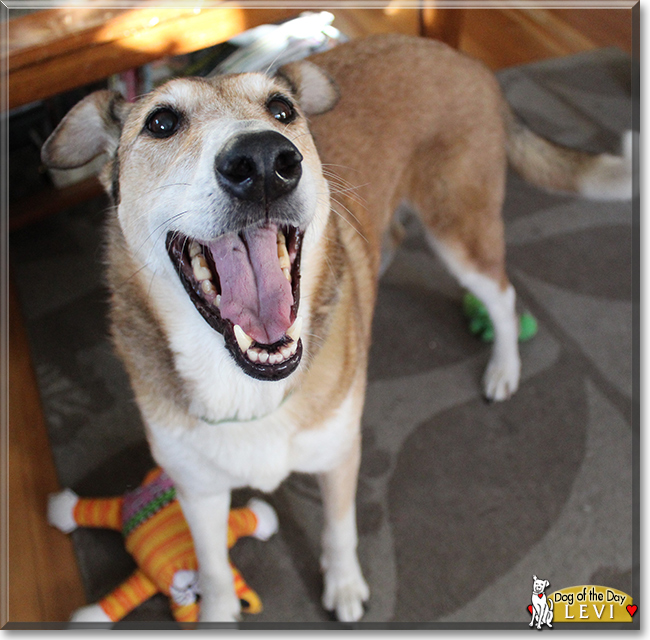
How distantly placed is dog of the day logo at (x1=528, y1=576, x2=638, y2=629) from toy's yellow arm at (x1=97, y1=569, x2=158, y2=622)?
39.4 inches

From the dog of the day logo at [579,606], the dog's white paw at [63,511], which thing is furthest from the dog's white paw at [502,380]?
the dog's white paw at [63,511]

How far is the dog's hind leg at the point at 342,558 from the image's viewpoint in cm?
149

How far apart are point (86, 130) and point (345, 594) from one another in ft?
4.26

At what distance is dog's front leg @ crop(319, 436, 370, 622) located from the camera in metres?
1.50

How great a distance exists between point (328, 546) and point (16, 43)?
1737 mm

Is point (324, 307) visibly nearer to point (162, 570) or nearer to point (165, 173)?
point (165, 173)

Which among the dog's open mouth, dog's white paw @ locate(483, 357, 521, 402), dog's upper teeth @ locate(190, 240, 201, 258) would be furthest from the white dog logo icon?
dog's upper teeth @ locate(190, 240, 201, 258)

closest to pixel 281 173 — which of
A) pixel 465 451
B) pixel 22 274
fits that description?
pixel 465 451

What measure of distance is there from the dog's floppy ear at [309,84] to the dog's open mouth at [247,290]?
1.51 feet

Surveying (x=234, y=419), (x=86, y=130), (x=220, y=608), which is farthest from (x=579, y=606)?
(x=86, y=130)

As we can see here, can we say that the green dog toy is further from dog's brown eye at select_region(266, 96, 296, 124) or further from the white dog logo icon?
dog's brown eye at select_region(266, 96, 296, 124)

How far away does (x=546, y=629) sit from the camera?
4.99 feet

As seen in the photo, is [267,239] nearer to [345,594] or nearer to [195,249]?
[195,249]

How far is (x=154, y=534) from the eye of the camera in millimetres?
1596
